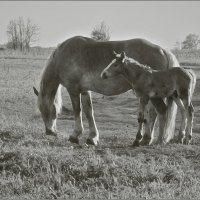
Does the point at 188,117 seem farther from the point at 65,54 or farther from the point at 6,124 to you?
the point at 6,124

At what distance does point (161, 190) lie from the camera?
663 cm

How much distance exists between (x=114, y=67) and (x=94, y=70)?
2.64 ft

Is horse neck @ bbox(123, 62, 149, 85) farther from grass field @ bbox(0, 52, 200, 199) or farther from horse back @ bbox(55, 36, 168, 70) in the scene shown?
grass field @ bbox(0, 52, 200, 199)

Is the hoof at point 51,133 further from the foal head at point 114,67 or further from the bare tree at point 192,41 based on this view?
the bare tree at point 192,41

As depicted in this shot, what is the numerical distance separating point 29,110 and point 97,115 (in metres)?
2.94

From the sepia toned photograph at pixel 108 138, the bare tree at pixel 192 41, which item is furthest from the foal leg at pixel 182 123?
the bare tree at pixel 192 41

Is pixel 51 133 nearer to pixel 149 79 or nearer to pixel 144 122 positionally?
pixel 144 122

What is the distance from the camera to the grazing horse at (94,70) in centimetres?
1019

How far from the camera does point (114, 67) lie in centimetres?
973

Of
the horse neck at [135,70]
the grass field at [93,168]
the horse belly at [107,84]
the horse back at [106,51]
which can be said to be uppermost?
the horse back at [106,51]

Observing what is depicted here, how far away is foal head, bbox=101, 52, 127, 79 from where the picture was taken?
31.8 ft

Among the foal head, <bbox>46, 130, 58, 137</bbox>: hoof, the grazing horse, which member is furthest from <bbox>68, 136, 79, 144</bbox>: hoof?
the foal head

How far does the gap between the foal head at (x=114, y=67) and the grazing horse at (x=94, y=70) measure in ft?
1.75

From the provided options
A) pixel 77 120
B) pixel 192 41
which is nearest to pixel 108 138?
pixel 77 120
